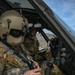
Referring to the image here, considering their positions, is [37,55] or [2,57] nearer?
[2,57]

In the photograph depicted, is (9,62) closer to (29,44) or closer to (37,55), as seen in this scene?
(37,55)

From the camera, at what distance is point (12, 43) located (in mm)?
3111

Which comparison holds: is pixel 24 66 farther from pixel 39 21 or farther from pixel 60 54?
pixel 39 21

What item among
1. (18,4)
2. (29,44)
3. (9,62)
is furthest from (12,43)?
(29,44)

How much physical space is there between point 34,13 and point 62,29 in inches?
62.1

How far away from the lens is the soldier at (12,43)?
118 inches

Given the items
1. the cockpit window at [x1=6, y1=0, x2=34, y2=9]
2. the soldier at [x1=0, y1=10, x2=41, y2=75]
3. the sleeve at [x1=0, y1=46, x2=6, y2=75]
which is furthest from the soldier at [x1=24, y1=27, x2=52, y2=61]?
the sleeve at [x1=0, y1=46, x2=6, y2=75]

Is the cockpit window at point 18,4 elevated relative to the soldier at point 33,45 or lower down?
elevated

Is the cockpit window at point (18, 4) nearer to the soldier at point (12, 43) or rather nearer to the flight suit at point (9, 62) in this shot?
the soldier at point (12, 43)

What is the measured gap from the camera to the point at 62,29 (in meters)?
2.69

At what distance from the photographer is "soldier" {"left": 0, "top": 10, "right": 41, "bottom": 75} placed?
9.80 feet

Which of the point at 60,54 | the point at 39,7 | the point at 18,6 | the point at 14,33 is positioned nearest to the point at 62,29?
the point at 39,7

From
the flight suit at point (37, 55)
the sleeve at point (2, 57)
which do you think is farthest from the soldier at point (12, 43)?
the flight suit at point (37, 55)

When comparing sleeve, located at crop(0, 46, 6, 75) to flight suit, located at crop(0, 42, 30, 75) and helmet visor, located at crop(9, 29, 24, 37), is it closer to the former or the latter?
flight suit, located at crop(0, 42, 30, 75)
